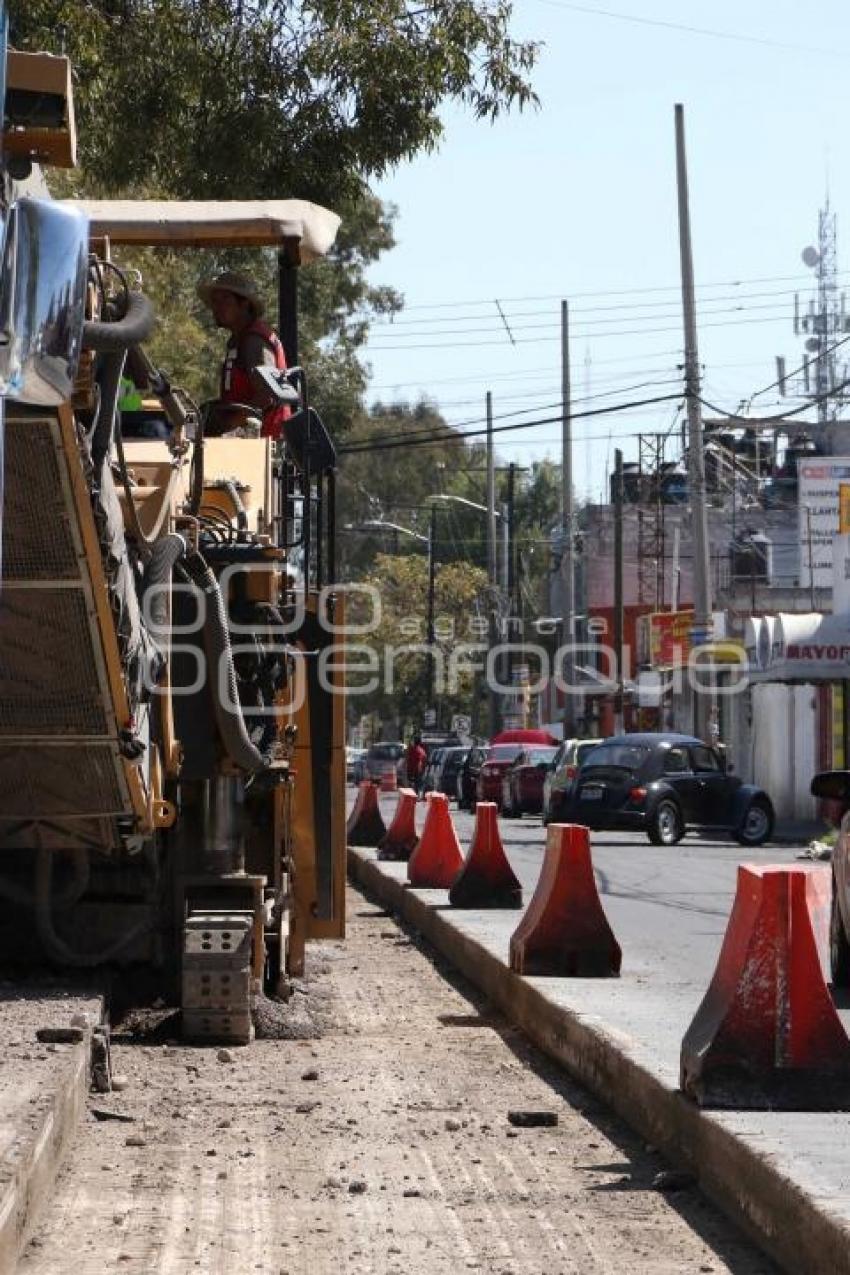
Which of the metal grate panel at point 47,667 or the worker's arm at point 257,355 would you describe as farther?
the worker's arm at point 257,355

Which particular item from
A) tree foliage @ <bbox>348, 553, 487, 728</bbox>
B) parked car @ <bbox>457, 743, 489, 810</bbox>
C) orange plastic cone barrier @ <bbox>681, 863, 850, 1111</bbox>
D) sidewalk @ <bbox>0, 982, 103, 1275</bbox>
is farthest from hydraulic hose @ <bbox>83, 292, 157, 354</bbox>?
tree foliage @ <bbox>348, 553, 487, 728</bbox>

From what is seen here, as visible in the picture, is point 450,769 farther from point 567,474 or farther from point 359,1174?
point 359,1174

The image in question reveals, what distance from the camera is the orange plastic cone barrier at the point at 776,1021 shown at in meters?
7.54

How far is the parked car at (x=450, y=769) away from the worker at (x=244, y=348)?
149 ft

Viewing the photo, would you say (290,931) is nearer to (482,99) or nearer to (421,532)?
(482,99)

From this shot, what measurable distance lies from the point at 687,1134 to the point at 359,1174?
1037 mm

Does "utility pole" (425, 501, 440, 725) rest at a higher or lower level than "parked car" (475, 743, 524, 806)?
higher

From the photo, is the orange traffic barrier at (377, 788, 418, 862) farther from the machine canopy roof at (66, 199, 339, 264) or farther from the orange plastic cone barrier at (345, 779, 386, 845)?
the machine canopy roof at (66, 199, 339, 264)

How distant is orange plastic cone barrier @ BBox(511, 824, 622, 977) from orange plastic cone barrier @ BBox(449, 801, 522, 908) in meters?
4.84

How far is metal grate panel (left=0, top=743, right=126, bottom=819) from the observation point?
9492mm

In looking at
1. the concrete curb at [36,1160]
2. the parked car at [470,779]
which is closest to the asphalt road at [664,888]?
the concrete curb at [36,1160]

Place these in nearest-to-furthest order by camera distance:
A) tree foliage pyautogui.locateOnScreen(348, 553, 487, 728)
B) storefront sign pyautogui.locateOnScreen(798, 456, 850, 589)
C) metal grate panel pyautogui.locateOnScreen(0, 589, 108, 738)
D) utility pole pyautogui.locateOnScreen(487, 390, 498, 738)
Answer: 1. metal grate panel pyautogui.locateOnScreen(0, 589, 108, 738)
2. storefront sign pyautogui.locateOnScreen(798, 456, 850, 589)
3. utility pole pyautogui.locateOnScreen(487, 390, 498, 738)
4. tree foliage pyautogui.locateOnScreen(348, 553, 487, 728)

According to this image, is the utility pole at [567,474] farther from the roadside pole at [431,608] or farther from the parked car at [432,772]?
the roadside pole at [431,608]

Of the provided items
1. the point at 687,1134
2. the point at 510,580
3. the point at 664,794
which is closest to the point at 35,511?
the point at 687,1134
